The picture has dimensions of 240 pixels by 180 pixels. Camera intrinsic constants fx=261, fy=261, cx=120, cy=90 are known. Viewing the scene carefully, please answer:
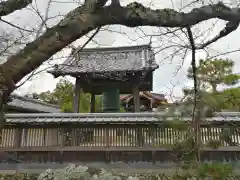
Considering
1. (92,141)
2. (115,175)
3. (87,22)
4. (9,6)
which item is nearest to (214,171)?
(87,22)

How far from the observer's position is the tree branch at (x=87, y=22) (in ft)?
6.57

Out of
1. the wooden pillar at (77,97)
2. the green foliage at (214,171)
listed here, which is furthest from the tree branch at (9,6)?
the wooden pillar at (77,97)

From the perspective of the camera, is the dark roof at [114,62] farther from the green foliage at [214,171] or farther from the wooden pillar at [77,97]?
the green foliage at [214,171]

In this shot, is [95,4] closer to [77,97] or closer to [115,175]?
[115,175]

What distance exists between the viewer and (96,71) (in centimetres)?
970

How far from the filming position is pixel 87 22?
2.10 meters

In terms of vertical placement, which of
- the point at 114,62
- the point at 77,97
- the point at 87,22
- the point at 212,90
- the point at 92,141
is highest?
the point at 114,62

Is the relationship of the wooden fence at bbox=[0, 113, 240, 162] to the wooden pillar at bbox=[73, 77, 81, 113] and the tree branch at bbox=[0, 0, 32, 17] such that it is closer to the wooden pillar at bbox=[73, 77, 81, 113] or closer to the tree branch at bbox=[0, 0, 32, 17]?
the wooden pillar at bbox=[73, 77, 81, 113]

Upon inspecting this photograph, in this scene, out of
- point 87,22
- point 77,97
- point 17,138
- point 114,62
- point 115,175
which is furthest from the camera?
point 114,62

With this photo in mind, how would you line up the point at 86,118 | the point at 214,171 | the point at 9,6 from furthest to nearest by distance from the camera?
1. the point at 86,118
2. the point at 214,171
3. the point at 9,6

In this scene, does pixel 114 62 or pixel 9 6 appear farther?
pixel 114 62

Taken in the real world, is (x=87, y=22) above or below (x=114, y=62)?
below

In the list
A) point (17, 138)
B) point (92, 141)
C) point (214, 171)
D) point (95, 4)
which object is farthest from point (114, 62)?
point (95, 4)

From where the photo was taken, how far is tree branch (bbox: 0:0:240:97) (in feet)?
6.57
